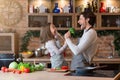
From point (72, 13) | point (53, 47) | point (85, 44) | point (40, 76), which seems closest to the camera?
point (40, 76)

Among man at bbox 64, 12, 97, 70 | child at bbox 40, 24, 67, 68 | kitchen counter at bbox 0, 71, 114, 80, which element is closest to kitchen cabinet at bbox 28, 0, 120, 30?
child at bbox 40, 24, 67, 68

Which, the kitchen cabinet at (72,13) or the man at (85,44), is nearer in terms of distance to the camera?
the man at (85,44)

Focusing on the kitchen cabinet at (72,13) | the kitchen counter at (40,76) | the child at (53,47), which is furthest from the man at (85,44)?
the kitchen cabinet at (72,13)

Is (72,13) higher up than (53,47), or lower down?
higher up

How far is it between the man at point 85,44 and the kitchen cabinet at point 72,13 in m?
2.56

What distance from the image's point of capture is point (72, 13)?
634 cm

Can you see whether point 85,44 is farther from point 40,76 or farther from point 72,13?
point 72,13

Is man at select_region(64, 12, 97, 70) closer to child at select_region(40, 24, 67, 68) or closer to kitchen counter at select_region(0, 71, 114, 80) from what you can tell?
kitchen counter at select_region(0, 71, 114, 80)

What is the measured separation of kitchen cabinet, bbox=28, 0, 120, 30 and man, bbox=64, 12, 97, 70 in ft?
8.40

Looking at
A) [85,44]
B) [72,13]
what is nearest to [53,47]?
[85,44]

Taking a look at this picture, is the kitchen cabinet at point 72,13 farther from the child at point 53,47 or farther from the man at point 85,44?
the man at point 85,44

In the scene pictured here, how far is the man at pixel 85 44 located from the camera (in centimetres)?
354

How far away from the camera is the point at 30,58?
6031 mm

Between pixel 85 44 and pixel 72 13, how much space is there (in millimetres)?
2873
